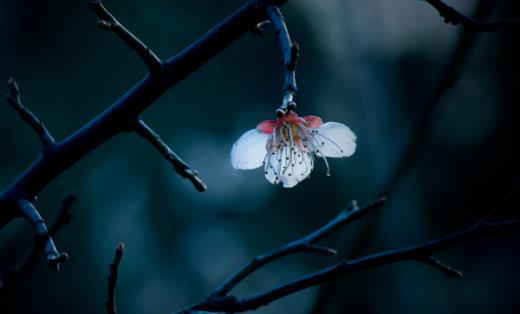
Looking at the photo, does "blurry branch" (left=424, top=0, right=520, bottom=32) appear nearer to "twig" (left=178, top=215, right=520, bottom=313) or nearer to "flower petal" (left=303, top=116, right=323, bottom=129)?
"twig" (left=178, top=215, right=520, bottom=313)

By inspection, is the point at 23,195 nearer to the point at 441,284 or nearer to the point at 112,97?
the point at 441,284

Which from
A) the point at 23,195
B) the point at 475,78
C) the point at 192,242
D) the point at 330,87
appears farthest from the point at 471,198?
the point at 23,195

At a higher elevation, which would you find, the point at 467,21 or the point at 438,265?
the point at 467,21

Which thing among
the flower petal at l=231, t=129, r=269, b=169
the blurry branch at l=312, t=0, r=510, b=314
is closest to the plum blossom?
the flower petal at l=231, t=129, r=269, b=169

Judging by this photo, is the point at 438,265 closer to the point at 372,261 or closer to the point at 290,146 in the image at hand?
the point at 372,261

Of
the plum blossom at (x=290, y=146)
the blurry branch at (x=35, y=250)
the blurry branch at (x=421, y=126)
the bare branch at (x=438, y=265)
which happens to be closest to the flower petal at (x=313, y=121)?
the plum blossom at (x=290, y=146)

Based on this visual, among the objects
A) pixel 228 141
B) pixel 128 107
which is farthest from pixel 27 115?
pixel 228 141
